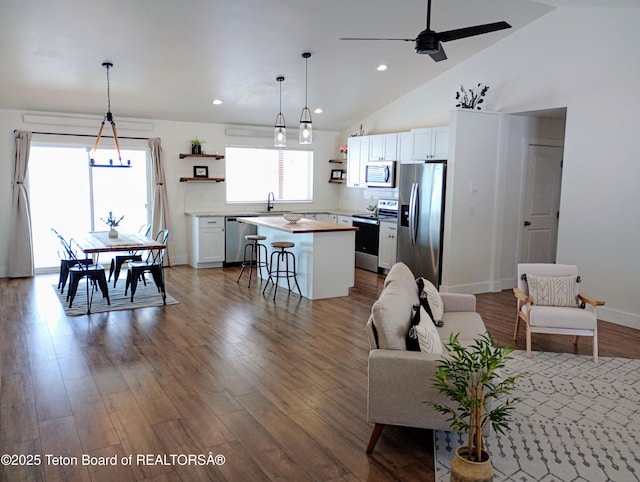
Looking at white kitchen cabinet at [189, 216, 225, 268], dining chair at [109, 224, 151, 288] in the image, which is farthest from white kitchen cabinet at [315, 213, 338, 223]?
dining chair at [109, 224, 151, 288]

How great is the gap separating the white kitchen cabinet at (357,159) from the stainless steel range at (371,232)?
2.08 ft

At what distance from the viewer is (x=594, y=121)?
557cm

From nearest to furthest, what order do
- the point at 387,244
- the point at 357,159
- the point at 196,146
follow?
1. the point at 387,244
2. the point at 196,146
3. the point at 357,159

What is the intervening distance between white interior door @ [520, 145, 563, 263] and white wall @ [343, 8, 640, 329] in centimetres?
107

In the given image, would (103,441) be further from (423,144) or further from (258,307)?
(423,144)

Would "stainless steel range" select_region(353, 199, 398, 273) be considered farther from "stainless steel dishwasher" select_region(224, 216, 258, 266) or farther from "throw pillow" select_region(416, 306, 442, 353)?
"throw pillow" select_region(416, 306, 442, 353)

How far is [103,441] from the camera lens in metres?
2.90

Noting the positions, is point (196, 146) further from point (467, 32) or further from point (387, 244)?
point (467, 32)

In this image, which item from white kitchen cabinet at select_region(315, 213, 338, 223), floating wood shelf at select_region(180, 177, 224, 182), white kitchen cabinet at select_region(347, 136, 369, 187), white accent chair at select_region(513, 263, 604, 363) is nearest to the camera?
white accent chair at select_region(513, 263, 604, 363)

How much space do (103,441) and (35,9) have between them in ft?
13.3

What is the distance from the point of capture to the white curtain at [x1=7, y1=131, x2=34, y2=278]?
7.30 meters

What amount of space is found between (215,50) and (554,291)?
4.55m

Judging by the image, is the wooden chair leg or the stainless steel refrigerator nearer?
the wooden chair leg

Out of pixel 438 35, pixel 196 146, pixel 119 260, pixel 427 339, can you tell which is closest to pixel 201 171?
pixel 196 146
